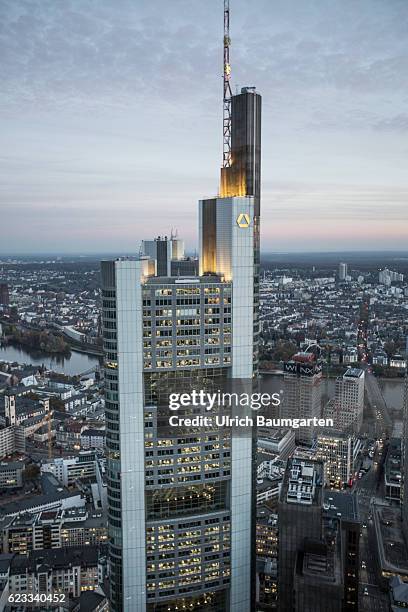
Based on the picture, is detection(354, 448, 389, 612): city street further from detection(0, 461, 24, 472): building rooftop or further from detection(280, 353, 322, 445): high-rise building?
detection(0, 461, 24, 472): building rooftop

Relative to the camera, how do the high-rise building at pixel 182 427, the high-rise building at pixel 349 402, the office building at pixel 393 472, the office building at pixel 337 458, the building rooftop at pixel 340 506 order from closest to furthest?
the high-rise building at pixel 182 427
the building rooftop at pixel 340 506
the office building at pixel 393 472
the office building at pixel 337 458
the high-rise building at pixel 349 402

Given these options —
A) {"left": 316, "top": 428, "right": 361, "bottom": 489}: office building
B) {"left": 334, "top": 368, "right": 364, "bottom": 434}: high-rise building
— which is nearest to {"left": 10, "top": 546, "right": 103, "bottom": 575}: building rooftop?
{"left": 316, "top": 428, "right": 361, "bottom": 489}: office building

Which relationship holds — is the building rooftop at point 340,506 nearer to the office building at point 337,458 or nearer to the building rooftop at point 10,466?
the office building at point 337,458

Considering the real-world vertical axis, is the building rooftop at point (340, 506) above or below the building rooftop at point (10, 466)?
above

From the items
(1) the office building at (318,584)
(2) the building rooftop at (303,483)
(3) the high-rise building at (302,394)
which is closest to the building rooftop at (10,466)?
(3) the high-rise building at (302,394)

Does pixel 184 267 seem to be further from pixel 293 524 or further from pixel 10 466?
pixel 10 466

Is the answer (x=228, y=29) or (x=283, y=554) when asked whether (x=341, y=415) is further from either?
(x=228, y=29)
